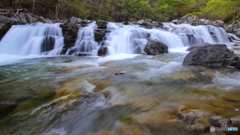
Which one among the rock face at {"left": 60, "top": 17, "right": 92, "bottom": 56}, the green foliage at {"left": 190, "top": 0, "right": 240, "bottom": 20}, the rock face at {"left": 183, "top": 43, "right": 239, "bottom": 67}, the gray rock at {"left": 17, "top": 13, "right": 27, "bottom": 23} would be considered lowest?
the rock face at {"left": 183, "top": 43, "right": 239, "bottom": 67}

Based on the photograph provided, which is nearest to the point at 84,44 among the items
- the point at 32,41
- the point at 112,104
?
the point at 32,41

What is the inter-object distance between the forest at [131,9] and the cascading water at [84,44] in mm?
8889

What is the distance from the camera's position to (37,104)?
288 cm

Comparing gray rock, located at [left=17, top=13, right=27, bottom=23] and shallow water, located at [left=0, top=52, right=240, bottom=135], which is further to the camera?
gray rock, located at [left=17, top=13, right=27, bottom=23]

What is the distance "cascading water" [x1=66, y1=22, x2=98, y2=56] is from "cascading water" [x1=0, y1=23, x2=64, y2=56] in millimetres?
1107

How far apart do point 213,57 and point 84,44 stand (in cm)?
812

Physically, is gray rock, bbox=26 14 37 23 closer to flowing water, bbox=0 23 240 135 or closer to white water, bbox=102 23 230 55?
white water, bbox=102 23 230 55

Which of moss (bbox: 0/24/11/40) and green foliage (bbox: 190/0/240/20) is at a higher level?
green foliage (bbox: 190/0/240/20)

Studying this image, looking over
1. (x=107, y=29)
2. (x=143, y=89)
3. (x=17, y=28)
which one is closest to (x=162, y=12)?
(x=107, y=29)

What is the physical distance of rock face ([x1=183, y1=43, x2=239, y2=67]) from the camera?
18.7 feet

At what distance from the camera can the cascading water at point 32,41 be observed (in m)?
9.91

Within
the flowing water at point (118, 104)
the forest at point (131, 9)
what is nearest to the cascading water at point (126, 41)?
the flowing water at point (118, 104)

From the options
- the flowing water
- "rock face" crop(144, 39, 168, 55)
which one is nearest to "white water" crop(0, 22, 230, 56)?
"rock face" crop(144, 39, 168, 55)

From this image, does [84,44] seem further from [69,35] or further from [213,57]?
[213,57]
